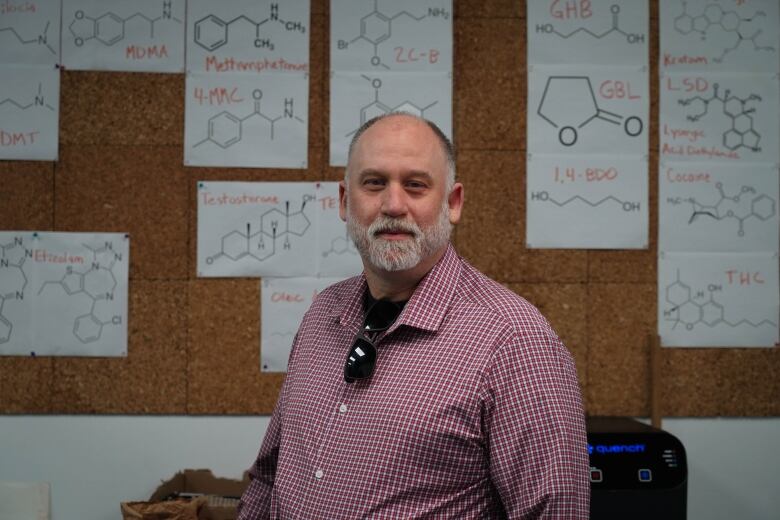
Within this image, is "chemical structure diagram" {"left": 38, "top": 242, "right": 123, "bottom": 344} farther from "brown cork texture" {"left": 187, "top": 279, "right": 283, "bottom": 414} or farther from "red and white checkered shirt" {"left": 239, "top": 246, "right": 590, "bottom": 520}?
"red and white checkered shirt" {"left": 239, "top": 246, "right": 590, "bottom": 520}

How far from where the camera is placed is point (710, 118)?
2.09m

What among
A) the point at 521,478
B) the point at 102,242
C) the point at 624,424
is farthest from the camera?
the point at 102,242

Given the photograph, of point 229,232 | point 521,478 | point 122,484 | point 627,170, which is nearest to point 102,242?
point 229,232

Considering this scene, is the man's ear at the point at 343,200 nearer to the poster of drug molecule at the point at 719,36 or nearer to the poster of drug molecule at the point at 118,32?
the poster of drug molecule at the point at 118,32

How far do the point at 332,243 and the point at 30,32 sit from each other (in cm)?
121

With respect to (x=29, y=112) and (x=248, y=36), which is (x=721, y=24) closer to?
(x=248, y=36)

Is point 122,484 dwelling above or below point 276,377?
below

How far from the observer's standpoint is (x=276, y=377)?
2.08 meters

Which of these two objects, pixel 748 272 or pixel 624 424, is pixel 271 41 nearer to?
pixel 624 424

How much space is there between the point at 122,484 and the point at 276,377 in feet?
2.00

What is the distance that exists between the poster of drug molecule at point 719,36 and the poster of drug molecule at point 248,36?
3.97ft

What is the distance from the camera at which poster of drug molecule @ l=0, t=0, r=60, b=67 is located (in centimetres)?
206

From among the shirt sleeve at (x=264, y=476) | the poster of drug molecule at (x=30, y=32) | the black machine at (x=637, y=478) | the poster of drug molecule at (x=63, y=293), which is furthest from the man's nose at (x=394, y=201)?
the poster of drug molecule at (x=30, y=32)

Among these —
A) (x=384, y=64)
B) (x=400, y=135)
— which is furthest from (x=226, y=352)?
(x=400, y=135)
